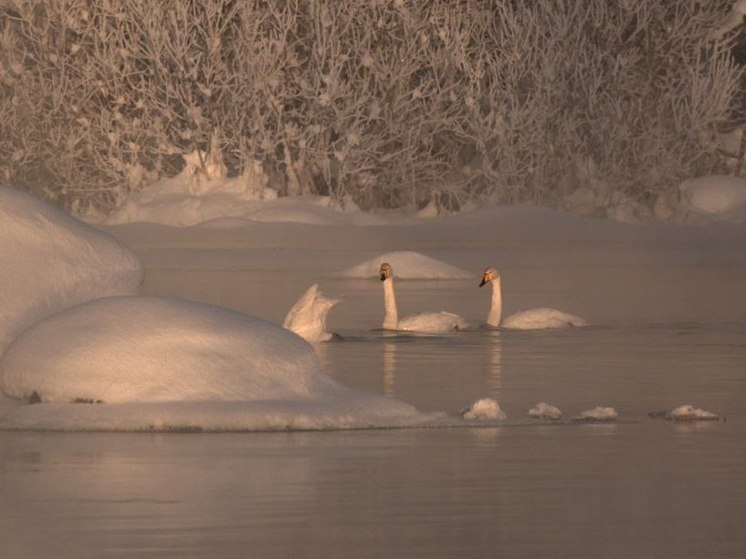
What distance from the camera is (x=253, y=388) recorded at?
1350cm

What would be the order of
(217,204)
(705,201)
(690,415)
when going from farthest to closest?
(705,201) < (217,204) < (690,415)

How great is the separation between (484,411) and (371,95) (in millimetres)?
31355

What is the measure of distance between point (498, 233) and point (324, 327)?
2161cm

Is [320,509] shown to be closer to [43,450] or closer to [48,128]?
[43,450]

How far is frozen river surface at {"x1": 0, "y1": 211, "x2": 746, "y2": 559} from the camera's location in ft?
31.8

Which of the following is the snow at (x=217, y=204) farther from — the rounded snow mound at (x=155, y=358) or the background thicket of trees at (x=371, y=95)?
the rounded snow mound at (x=155, y=358)

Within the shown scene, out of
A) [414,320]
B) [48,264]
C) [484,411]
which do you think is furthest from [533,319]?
[484,411]

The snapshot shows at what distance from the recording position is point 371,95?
45062mm

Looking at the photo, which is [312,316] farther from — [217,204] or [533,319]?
[217,204]

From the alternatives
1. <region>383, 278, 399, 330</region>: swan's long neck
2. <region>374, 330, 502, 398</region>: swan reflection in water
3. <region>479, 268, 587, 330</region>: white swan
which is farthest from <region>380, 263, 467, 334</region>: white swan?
<region>479, 268, 587, 330</region>: white swan

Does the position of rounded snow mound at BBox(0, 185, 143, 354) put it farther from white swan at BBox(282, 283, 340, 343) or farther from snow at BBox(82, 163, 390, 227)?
snow at BBox(82, 163, 390, 227)

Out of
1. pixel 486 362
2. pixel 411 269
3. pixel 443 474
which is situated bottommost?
pixel 411 269

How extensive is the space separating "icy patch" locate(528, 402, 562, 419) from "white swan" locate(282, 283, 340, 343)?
6091mm

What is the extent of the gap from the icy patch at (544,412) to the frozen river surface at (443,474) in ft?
0.26
